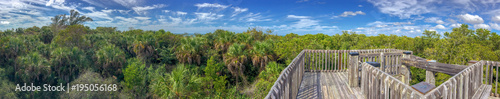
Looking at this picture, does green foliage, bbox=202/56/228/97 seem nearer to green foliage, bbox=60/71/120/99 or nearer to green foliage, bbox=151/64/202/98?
green foliage, bbox=151/64/202/98

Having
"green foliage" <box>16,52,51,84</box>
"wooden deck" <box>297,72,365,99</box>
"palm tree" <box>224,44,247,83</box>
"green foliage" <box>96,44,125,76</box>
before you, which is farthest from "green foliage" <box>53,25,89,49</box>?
"wooden deck" <box>297,72,365,99</box>

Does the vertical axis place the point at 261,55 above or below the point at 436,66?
below

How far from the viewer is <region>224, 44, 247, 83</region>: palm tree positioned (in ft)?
54.3

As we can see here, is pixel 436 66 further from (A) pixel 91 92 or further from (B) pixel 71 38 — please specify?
(B) pixel 71 38

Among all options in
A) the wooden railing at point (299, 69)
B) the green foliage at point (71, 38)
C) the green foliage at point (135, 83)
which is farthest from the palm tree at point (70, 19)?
the wooden railing at point (299, 69)

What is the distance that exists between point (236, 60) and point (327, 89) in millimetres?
11900

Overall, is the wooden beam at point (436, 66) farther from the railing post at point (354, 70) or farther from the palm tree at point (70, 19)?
the palm tree at point (70, 19)

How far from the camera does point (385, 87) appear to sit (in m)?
2.91

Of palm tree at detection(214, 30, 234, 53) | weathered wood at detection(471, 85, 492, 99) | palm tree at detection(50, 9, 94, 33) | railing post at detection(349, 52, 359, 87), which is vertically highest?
palm tree at detection(50, 9, 94, 33)

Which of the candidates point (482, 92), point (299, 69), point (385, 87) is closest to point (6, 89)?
point (299, 69)

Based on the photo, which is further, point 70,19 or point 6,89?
point 70,19

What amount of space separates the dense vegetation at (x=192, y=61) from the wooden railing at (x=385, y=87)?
25.7 ft

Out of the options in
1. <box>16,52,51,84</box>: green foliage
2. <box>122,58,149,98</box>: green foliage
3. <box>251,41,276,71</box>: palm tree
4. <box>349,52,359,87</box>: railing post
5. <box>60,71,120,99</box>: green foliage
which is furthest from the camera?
<box>16,52,51,84</box>: green foliage

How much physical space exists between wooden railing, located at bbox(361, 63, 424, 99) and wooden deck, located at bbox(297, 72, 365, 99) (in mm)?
744
